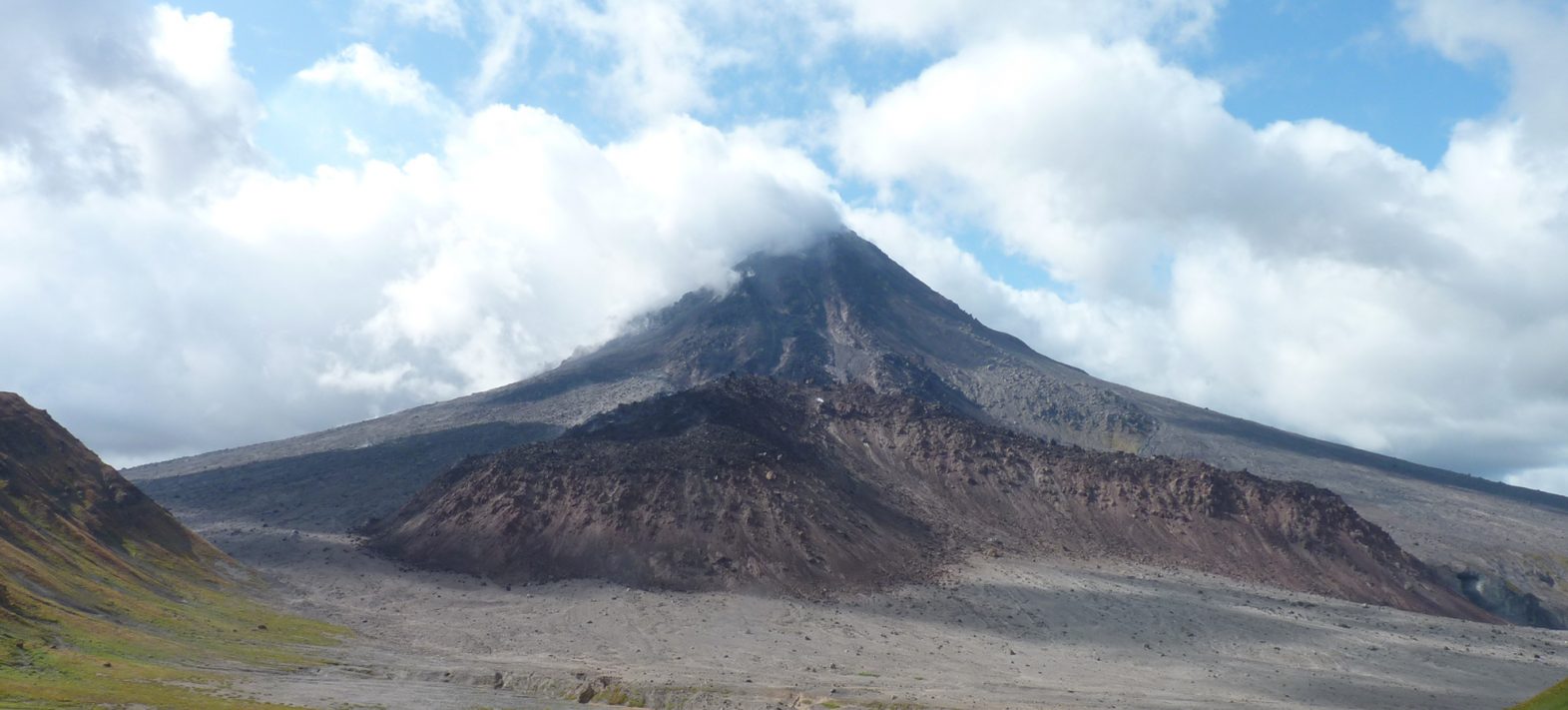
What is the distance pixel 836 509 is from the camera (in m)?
104

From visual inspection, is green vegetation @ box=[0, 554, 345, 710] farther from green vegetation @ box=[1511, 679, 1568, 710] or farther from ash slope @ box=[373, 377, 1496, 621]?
green vegetation @ box=[1511, 679, 1568, 710]

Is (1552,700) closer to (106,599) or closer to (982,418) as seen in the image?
(106,599)

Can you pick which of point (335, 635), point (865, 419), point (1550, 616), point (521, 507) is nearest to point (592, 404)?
point (865, 419)

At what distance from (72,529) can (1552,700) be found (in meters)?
80.2

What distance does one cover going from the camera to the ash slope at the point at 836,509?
95688mm

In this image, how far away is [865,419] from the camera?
13338 centimetres

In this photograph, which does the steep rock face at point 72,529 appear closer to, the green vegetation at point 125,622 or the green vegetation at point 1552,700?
the green vegetation at point 125,622

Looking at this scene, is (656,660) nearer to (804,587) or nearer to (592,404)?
(804,587)

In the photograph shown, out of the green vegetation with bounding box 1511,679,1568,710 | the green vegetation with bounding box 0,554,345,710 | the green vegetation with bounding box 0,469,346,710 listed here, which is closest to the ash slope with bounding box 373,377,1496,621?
the green vegetation with bounding box 0,469,346,710

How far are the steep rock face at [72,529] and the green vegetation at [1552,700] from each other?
57.5 metres

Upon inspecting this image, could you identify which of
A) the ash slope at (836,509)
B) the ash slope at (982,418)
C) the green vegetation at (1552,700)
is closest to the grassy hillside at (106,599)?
the ash slope at (836,509)

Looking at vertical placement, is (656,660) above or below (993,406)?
below

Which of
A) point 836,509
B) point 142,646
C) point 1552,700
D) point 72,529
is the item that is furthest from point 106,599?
point 1552,700

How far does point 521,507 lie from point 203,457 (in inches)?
3740
